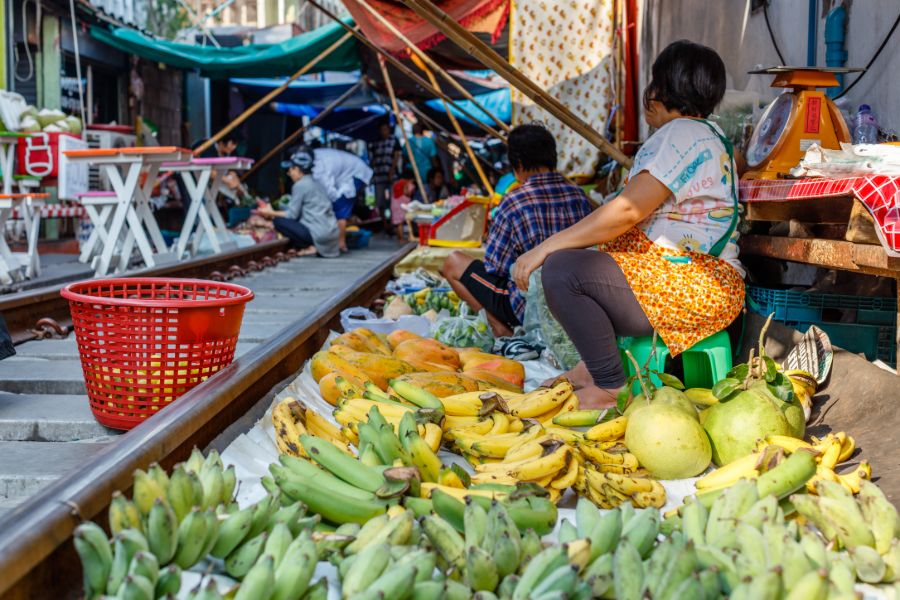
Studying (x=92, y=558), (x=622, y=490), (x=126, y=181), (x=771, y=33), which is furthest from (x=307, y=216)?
(x=92, y=558)

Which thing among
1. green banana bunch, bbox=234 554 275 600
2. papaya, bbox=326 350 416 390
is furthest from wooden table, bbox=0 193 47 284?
green banana bunch, bbox=234 554 275 600

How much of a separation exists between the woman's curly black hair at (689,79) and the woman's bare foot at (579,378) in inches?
48.8

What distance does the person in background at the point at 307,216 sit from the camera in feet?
44.2

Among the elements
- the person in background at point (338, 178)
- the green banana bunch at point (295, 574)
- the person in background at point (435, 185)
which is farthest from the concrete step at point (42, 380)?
the person in background at point (435, 185)

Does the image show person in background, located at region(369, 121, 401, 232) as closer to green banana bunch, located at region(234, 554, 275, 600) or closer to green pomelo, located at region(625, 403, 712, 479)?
green pomelo, located at region(625, 403, 712, 479)

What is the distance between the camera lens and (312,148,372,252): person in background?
14.9m

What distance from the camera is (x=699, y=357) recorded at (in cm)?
400

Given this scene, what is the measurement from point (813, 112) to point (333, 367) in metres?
2.51

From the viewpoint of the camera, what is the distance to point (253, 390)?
3.90m

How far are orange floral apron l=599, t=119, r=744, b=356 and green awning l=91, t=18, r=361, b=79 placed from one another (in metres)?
11.5

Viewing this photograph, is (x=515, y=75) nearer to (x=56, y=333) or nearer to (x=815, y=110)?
(x=815, y=110)

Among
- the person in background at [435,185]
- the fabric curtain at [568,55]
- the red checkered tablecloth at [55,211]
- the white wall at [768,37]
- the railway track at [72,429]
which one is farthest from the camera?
the person in background at [435,185]

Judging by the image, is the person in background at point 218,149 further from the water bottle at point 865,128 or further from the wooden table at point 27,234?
the water bottle at point 865,128

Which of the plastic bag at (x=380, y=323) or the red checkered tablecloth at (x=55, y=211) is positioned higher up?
the red checkered tablecloth at (x=55, y=211)
